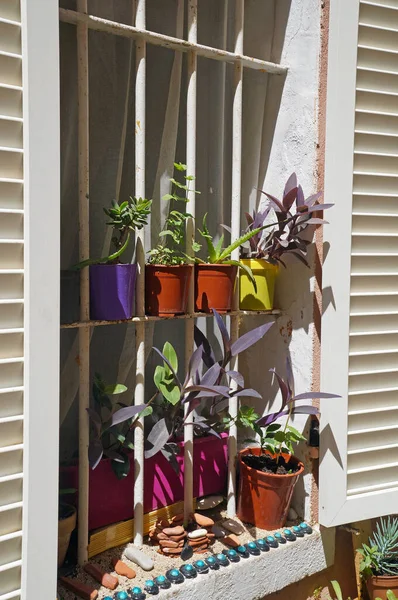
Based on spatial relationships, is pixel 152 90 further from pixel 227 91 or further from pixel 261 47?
pixel 261 47

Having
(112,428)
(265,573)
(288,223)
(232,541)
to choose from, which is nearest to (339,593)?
(265,573)

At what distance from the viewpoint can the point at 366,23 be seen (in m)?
1.69

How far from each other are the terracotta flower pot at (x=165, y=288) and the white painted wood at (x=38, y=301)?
408 mm

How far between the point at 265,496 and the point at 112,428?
0.51 m

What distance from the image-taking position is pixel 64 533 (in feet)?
5.02

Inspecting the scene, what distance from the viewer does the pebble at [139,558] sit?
1571mm

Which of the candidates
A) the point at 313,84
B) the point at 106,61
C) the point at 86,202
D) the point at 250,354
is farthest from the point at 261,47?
the point at 250,354

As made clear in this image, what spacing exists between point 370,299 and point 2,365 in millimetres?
1077

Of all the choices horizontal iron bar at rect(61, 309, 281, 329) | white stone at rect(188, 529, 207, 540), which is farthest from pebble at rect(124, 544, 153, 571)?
horizontal iron bar at rect(61, 309, 281, 329)

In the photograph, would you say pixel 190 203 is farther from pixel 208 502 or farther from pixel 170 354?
pixel 208 502

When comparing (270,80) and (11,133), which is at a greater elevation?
(270,80)

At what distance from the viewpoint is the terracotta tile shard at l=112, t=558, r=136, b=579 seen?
1.54 m

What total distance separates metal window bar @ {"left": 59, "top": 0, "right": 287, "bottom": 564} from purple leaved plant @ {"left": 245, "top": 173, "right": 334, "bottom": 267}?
0.29 ft

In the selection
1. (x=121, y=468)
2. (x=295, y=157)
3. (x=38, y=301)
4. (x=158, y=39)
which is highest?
(x=158, y=39)
